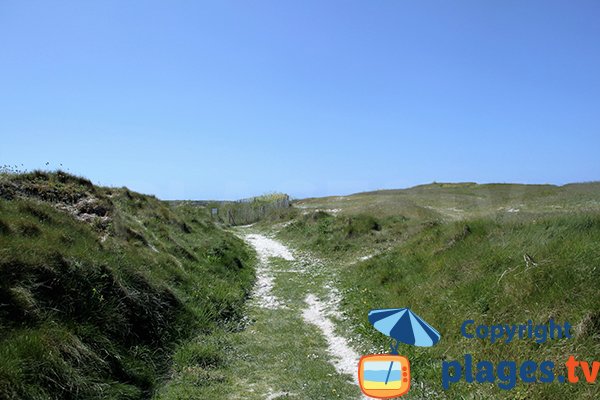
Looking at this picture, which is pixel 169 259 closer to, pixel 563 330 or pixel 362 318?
pixel 362 318

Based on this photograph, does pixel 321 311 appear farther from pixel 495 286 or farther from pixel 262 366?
pixel 495 286

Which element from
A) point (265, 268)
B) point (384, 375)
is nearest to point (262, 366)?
point (384, 375)

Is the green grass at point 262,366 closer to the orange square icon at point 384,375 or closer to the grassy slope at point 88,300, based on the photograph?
the grassy slope at point 88,300

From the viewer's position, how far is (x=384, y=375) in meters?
5.61

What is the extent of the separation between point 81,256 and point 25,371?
4167 millimetres

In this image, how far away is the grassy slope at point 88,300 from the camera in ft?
22.4

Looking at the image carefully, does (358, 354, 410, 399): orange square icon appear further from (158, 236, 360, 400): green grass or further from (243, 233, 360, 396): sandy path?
(243, 233, 360, 396): sandy path

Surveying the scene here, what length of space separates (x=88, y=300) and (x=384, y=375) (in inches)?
274

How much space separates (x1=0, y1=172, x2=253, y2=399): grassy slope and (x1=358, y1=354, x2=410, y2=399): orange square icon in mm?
4719

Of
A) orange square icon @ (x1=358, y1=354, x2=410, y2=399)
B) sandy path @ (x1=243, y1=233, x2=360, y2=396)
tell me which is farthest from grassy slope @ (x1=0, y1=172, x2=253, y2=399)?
orange square icon @ (x1=358, y1=354, x2=410, y2=399)

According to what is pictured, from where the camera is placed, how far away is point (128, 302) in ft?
33.3

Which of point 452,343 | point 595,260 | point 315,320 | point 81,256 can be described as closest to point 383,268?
point 315,320

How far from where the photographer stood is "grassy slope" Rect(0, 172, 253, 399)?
6824 millimetres

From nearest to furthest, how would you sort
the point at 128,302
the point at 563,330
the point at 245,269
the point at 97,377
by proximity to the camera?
the point at 97,377 → the point at 563,330 → the point at 128,302 → the point at 245,269
